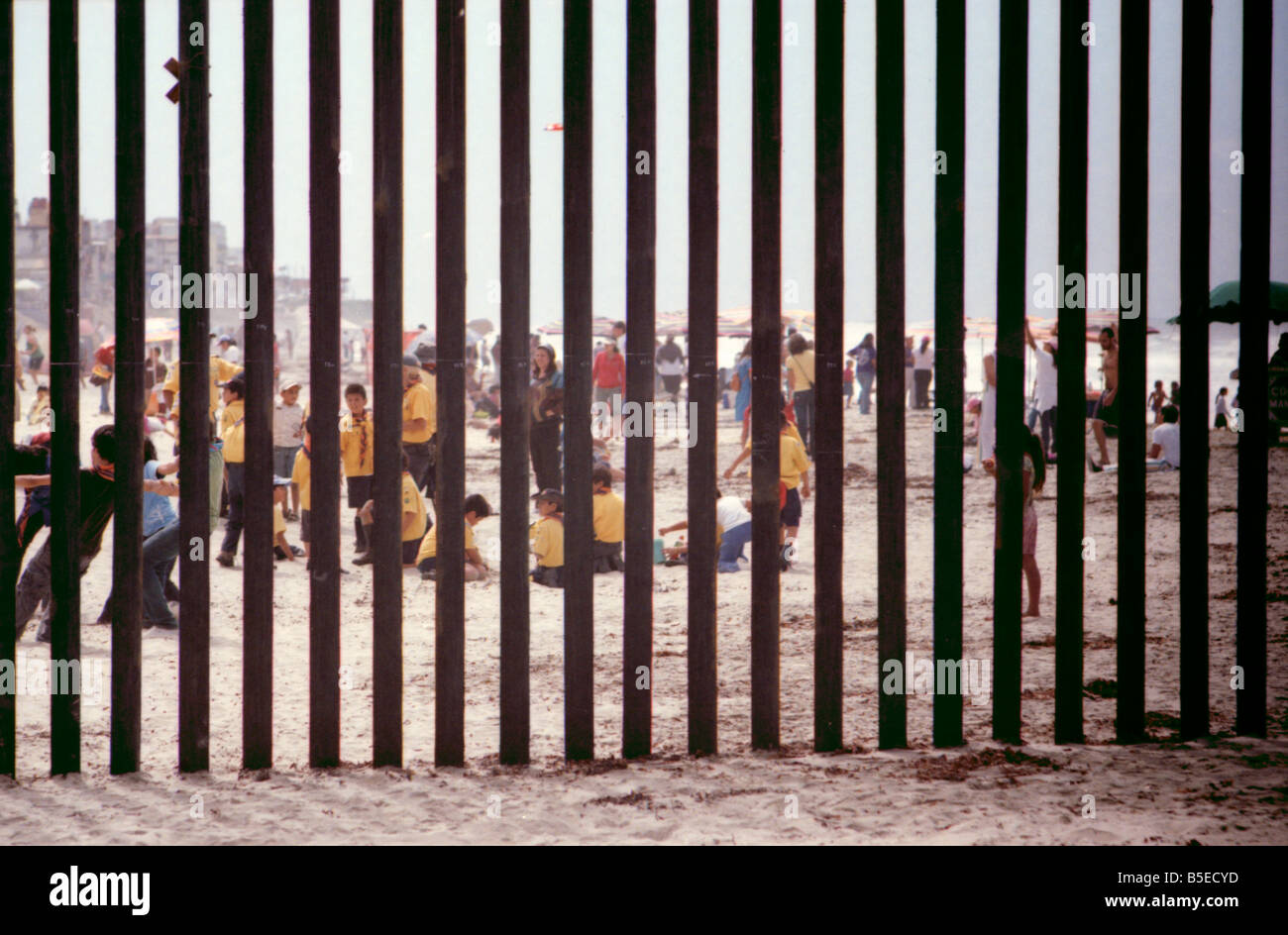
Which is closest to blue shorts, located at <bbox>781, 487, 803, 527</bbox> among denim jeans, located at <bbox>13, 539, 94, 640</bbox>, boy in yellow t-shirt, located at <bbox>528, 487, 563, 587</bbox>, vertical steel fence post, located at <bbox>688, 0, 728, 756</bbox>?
boy in yellow t-shirt, located at <bbox>528, 487, 563, 587</bbox>

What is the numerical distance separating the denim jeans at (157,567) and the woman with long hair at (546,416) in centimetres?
404

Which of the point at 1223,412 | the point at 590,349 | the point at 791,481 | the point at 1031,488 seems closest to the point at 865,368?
the point at 1223,412

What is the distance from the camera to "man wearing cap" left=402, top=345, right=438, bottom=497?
33.5 ft

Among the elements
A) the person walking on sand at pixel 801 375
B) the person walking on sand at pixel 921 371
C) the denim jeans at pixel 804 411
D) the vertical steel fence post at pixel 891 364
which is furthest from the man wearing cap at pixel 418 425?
the person walking on sand at pixel 921 371

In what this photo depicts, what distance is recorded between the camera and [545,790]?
4.38 m

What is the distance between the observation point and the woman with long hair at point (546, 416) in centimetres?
1108

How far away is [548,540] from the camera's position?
898cm

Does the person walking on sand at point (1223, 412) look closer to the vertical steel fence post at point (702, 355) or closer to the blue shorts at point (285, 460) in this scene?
the blue shorts at point (285, 460)

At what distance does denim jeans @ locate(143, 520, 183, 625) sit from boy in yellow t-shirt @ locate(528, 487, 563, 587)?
97.0 inches

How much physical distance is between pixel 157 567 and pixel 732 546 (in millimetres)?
4122

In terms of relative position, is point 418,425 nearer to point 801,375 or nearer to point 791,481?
point 791,481

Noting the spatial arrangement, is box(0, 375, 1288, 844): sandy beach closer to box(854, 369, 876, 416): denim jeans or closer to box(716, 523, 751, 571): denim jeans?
box(716, 523, 751, 571): denim jeans
